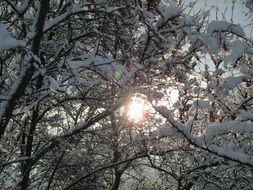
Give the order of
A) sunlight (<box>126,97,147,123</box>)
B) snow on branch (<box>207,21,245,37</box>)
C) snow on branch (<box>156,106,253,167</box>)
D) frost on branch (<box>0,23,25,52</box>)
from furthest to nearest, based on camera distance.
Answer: sunlight (<box>126,97,147,123</box>) → snow on branch (<box>156,106,253,167</box>) → snow on branch (<box>207,21,245,37</box>) → frost on branch (<box>0,23,25,52</box>)

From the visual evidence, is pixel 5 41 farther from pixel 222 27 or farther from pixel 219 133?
pixel 219 133

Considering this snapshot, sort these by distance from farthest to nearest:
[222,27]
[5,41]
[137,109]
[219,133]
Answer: [137,109]
[219,133]
[222,27]
[5,41]

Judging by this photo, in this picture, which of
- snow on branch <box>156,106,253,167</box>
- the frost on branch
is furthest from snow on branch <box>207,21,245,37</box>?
the frost on branch

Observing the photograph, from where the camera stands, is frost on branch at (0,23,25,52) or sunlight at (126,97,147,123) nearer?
frost on branch at (0,23,25,52)

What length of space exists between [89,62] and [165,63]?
1.40 m

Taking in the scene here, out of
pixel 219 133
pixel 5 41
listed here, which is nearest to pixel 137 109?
pixel 219 133

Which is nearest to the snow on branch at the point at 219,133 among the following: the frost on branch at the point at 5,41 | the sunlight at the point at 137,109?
the sunlight at the point at 137,109

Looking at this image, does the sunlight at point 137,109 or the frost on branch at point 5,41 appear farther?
the sunlight at point 137,109

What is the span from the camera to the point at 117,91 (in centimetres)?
503

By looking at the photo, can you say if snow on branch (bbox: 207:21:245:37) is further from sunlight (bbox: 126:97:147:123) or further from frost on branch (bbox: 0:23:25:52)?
frost on branch (bbox: 0:23:25:52)

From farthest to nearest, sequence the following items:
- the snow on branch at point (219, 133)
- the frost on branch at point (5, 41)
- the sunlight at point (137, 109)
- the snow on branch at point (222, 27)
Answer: the sunlight at point (137, 109) → the snow on branch at point (219, 133) → the snow on branch at point (222, 27) → the frost on branch at point (5, 41)

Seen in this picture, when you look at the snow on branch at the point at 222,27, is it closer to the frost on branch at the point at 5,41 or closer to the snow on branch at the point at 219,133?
the snow on branch at the point at 219,133

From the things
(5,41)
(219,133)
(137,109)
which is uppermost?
(137,109)

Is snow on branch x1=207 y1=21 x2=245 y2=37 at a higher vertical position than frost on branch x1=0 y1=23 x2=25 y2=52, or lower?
higher
